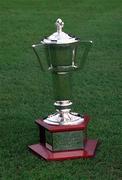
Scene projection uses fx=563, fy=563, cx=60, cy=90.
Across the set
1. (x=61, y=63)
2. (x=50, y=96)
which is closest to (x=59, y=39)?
(x=61, y=63)

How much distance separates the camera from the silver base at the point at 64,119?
3.45 meters

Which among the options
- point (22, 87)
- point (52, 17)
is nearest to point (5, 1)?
point (52, 17)

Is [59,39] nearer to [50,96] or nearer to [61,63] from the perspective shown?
[61,63]

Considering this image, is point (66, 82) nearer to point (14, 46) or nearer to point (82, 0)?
point (14, 46)

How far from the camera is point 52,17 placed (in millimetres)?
9969

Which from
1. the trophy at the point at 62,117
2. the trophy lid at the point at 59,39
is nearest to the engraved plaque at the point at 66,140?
the trophy at the point at 62,117

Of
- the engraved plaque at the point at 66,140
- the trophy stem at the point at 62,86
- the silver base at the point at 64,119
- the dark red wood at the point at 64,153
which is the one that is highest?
the trophy stem at the point at 62,86

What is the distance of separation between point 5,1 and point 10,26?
3485 millimetres

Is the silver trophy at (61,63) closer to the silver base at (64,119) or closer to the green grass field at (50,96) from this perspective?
the silver base at (64,119)

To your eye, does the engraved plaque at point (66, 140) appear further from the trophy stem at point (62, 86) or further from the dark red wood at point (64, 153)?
the trophy stem at point (62, 86)

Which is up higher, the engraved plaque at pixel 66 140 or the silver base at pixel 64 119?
the silver base at pixel 64 119

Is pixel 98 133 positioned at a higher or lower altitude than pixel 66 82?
lower

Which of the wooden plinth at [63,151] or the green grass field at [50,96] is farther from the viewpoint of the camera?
A: the wooden plinth at [63,151]

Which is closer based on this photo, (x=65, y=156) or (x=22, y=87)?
(x=65, y=156)
